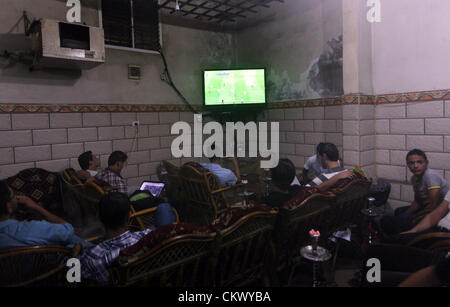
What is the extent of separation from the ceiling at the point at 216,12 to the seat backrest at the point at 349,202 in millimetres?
3579

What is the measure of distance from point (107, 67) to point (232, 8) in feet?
7.55

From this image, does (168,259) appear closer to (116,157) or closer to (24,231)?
(24,231)

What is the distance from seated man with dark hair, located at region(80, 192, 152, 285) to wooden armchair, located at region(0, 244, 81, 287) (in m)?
0.09

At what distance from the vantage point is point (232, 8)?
4.98 m

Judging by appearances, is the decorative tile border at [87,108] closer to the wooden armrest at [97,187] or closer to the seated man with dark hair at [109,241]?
the wooden armrest at [97,187]

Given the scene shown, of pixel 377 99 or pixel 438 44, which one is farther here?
pixel 377 99

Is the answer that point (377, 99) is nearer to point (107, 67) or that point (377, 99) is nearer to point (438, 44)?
point (438, 44)

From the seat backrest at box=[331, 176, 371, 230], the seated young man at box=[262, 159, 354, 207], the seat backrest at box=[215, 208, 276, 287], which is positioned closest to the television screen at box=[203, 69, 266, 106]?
the seated young man at box=[262, 159, 354, 207]

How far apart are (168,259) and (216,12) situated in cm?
482

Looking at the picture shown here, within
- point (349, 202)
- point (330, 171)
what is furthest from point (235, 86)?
point (349, 202)

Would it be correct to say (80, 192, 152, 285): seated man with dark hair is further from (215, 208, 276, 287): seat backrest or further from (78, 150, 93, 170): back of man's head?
(78, 150, 93, 170): back of man's head

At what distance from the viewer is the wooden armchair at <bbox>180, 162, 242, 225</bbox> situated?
335cm

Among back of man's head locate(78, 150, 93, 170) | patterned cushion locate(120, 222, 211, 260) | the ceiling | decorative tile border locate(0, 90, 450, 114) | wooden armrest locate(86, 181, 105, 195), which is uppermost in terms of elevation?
the ceiling
